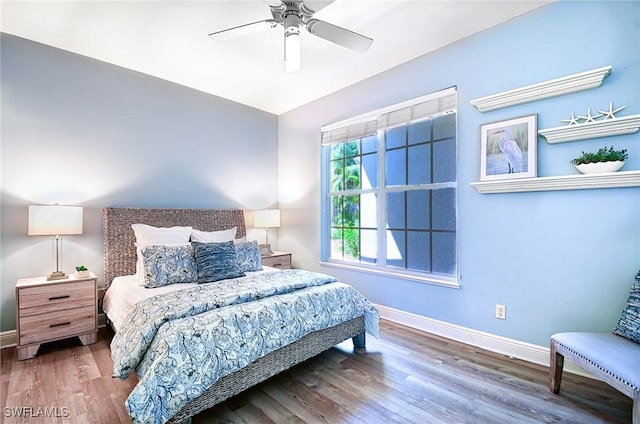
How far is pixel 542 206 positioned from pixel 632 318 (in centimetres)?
89

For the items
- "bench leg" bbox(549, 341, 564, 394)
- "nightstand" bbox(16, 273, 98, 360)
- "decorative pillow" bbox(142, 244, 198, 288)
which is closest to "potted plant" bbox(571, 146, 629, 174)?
"bench leg" bbox(549, 341, 564, 394)

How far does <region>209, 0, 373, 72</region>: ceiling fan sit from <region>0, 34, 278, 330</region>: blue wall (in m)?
1.82

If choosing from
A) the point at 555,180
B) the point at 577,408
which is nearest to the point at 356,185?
the point at 555,180

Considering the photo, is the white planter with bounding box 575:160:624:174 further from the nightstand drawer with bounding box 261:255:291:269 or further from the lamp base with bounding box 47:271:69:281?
the lamp base with bounding box 47:271:69:281

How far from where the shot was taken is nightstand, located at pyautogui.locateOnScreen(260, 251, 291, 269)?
4051 millimetres

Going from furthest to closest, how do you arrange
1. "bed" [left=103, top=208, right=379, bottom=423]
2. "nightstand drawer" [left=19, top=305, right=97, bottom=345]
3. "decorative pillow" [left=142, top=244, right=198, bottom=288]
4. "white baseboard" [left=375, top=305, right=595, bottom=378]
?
"decorative pillow" [left=142, top=244, right=198, bottom=288] → "nightstand drawer" [left=19, top=305, right=97, bottom=345] → "white baseboard" [left=375, top=305, right=595, bottom=378] → "bed" [left=103, top=208, right=379, bottom=423]

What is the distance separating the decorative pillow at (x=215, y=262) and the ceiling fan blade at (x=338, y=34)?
2033 millimetres

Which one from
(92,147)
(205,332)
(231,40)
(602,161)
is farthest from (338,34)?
(92,147)

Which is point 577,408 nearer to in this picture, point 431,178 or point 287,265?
point 431,178

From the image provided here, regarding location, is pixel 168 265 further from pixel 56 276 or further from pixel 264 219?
pixel 264 219

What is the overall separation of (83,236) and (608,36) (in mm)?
4798

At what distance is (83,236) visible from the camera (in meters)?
3.04

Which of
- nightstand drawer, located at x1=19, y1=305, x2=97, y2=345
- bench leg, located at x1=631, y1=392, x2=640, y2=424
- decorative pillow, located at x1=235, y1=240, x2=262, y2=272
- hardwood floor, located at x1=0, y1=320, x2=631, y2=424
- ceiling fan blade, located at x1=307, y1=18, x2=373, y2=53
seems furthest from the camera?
decorative pillow, located at x1=235, y1=240, x2=262, y2=272

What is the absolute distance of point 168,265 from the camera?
268cm
